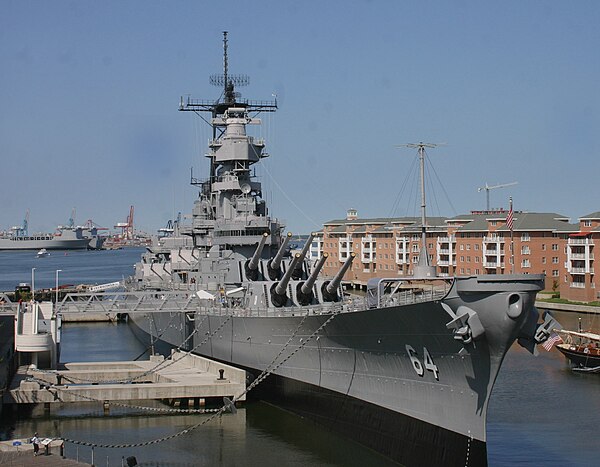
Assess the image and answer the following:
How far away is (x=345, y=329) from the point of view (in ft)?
70.7

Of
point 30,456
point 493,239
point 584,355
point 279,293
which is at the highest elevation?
point 493,239

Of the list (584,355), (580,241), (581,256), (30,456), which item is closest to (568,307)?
(581,256)

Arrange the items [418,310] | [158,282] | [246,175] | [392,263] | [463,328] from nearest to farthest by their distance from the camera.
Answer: [463,328] → [418,310] → [246,175] → [158,282] → [392,263]

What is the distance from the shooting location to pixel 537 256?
60719 mm

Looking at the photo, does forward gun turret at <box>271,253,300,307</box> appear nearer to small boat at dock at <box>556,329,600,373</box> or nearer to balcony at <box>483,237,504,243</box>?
small boat at dock at <box>556,329,600,373</box>

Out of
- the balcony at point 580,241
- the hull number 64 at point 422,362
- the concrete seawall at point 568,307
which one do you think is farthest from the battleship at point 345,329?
the balcony at point 580,241

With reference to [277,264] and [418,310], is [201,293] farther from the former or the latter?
[418,310]

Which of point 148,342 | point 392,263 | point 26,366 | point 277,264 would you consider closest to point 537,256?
point 392,263

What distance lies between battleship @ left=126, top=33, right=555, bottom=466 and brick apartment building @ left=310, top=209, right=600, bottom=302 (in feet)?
83.3

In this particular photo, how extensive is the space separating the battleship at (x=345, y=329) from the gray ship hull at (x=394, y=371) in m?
0.03

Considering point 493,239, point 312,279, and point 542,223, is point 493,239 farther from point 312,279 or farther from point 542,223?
point 312,279

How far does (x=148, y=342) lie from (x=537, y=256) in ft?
99.1

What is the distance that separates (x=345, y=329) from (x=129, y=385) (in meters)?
→ 8.08

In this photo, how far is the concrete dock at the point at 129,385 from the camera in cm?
2575
